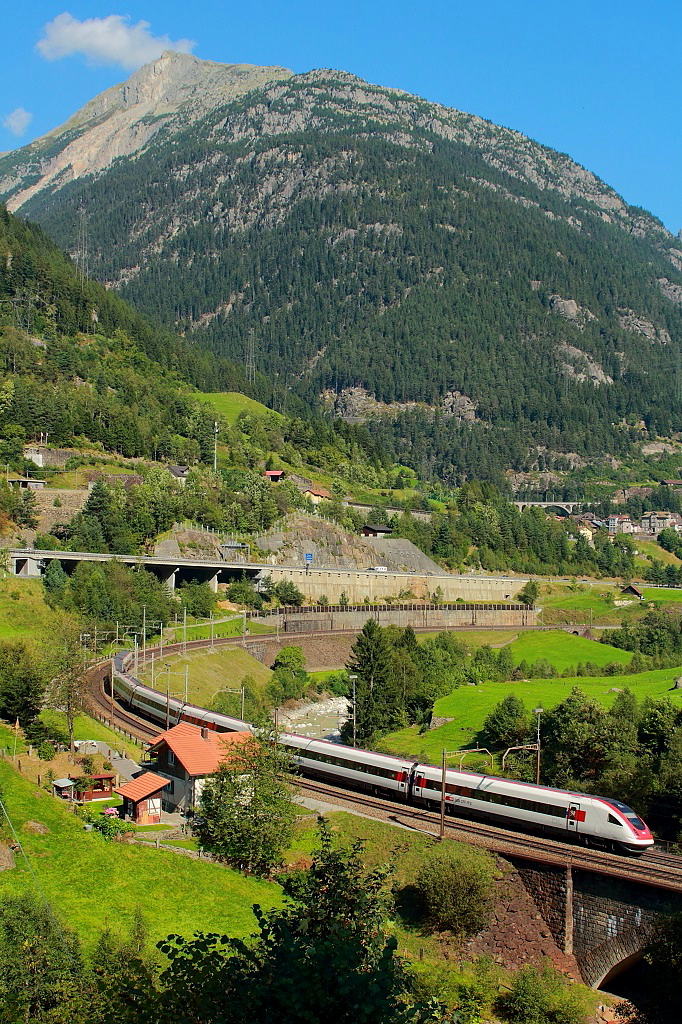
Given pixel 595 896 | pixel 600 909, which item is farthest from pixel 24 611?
pixel 600 909

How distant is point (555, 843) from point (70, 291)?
164 meters

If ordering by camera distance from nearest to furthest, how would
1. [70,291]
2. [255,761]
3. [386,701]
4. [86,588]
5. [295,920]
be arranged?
1. [295,920]
2. [255,761]
3. [386,701]
4. [86,588]
5. [70,291]

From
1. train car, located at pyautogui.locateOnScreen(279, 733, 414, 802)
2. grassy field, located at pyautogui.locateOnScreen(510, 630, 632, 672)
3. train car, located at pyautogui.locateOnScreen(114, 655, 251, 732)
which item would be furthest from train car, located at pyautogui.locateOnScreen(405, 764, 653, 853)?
grassy field, located at pyautogui.locateOnScreen(510, 630, 632, 672)

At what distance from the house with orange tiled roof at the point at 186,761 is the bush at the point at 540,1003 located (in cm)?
1854

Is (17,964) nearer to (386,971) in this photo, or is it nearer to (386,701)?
(386,971)

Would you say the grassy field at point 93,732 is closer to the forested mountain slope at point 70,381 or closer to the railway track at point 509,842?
the railway track at point 509,842

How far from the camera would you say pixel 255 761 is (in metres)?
54.5

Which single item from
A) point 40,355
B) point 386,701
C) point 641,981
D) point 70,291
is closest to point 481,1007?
point 641,981

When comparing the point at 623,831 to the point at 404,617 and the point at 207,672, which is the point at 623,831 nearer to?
the point at 207,672

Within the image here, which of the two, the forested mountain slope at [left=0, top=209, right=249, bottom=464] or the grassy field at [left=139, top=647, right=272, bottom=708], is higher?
the forested mountain slope at [left=0, top=209, right=249, bottom=464]

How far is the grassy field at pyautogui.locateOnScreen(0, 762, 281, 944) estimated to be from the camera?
3891cm

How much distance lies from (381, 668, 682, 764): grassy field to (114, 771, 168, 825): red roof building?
23428 mm

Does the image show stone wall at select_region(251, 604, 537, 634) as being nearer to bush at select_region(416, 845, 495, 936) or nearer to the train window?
the train window

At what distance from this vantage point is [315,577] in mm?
151500
